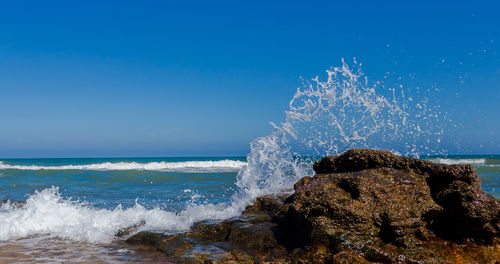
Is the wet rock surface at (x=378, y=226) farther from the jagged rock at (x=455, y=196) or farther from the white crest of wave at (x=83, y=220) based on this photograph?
the white crest of wave at (x=83, y=220)

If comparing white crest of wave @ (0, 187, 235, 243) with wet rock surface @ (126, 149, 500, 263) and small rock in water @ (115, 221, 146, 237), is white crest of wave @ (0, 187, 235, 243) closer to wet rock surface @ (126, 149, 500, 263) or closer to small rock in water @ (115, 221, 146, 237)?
small rock in water @ (115, 221, 146, 237)

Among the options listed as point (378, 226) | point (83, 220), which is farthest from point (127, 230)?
Answer: point (378, 226)

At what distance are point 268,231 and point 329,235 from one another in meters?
1.12

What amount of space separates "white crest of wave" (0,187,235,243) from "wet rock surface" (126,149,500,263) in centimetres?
132

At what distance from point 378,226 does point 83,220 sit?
17.6 feet

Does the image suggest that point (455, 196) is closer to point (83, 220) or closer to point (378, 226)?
point (378, 226)

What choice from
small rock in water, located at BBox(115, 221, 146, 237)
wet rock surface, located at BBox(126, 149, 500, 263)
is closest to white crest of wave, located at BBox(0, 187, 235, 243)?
small rock in water, located at BBox(115, 221, 146, 237)

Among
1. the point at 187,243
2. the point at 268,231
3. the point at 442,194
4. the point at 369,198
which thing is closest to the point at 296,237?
the point at 268,231

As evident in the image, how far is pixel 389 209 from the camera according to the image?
4.23 metres

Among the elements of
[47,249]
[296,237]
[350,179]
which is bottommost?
[47,249]

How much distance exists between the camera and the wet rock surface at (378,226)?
13.3 ft

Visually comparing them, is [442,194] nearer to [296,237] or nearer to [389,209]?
[389,209]

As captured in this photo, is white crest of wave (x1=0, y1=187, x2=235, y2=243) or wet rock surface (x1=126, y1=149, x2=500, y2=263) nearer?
wet rock surface (x1=126, y1=149, x2=500, y2=263)

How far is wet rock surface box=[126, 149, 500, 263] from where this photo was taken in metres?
4.05
